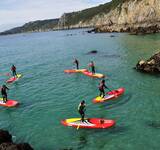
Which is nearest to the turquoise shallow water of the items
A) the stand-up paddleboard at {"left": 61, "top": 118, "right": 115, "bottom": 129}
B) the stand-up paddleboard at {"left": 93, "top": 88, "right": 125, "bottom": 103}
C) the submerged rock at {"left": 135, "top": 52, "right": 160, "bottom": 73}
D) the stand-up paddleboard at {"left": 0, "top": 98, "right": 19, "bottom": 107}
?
the stand-up paddleboard at {"left": 61, "top": 118, "right": 115, "bottom": 129}

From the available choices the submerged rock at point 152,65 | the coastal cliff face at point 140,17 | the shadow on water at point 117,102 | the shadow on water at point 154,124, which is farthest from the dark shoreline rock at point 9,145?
the coastal cliff face at point 140,17

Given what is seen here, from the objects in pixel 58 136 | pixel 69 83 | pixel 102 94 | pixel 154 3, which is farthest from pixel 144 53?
pixel 154 3

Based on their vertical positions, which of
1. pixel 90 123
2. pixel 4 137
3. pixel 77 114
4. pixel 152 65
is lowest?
pixel 77 114

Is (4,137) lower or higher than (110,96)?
higher

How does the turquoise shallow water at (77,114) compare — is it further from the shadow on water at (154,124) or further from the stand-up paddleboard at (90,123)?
the stand-up paddleboard at (90,123)

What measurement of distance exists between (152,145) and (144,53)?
40338mm

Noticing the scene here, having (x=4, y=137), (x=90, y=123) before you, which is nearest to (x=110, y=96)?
(x=90, y=123)

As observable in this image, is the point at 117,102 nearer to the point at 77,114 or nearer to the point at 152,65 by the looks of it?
the point at 77,114

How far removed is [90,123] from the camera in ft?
88.5

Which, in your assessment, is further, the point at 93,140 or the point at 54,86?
the point at 54,86

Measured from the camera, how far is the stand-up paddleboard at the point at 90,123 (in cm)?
2643

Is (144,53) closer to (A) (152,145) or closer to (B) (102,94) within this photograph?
(B) (102,94)

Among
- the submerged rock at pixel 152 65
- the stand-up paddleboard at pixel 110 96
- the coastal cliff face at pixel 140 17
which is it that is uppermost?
the coastal cliff face at pixel 140 17

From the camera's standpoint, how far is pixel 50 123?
94.8 feet
